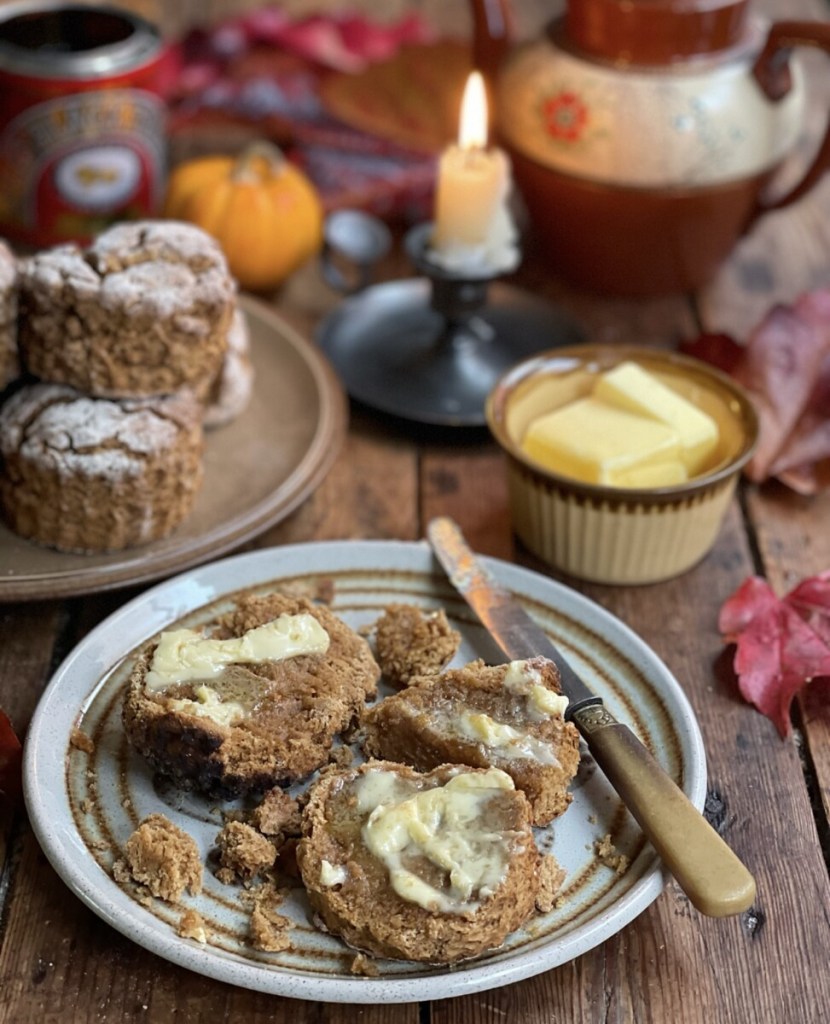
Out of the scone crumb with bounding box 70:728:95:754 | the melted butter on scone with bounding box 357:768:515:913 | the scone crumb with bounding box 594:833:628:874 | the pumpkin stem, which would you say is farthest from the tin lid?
the scone crumb with bounding box 594:833:628:874

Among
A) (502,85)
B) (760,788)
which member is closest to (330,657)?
(760,788)

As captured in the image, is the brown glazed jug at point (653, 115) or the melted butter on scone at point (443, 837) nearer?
the melted butter on scone at point (443, 837)

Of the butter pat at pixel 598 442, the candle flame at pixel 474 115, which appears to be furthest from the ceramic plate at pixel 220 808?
the candle flame at pixel 474 115

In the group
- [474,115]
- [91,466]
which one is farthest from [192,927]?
[474,115]

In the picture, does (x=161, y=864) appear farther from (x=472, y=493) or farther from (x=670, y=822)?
(x=472, y=493)

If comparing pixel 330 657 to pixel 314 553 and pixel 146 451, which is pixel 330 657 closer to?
pixel 314 553

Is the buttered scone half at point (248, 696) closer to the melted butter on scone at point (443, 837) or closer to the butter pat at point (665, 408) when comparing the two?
the melted butter on scone at point (443, 837)
